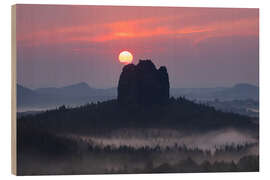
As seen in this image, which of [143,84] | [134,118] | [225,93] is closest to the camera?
[134,118]

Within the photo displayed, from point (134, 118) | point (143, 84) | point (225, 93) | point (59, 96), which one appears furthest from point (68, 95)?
point (225, 93)

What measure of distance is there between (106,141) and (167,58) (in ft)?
5.90

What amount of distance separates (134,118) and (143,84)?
Result: 2.04ft

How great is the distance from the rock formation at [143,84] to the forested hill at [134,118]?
0.37ft

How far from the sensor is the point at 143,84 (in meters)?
13.8

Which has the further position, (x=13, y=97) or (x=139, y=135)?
(x=139, y=135)

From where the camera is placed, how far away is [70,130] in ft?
44.3

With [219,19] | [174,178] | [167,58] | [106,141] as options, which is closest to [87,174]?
[106,141]

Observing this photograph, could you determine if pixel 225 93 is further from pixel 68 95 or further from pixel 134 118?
pixel 68 95

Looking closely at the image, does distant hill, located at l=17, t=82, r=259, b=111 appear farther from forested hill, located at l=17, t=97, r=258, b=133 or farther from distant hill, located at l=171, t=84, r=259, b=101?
forested hill, located at l=17, t=97, r=258, b=133

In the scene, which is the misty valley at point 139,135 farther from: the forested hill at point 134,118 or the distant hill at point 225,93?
the distant hill at point 225,93

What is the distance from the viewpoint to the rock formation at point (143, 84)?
45.1 feet

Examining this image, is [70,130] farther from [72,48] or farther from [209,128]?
[209,128]

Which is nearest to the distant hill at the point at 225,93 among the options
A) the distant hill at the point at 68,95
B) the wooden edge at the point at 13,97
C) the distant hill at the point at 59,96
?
the distant hill at the point at 68,95
